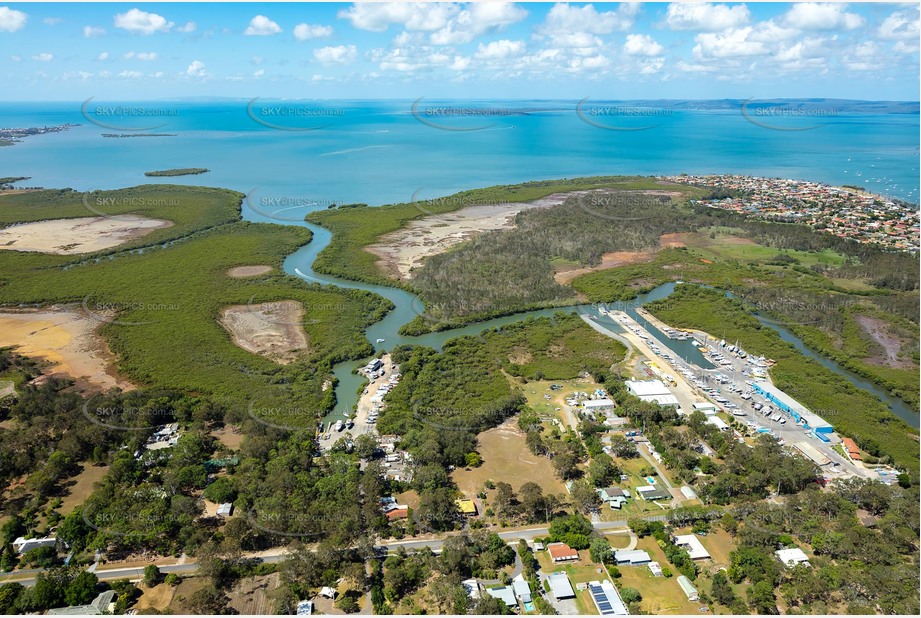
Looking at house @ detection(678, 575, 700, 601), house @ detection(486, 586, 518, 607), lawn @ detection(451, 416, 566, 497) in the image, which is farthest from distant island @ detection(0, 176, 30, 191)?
house @ detection(678, 575, 700, 601)

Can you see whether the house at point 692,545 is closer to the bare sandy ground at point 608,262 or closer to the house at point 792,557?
the house at point 792,557

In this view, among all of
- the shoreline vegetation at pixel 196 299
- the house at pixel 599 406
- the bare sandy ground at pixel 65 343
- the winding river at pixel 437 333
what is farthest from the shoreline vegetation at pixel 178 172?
the house at pixel 599 406

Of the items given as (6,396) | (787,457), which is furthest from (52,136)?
(787,457)

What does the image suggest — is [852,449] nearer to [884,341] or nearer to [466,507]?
[884,341]

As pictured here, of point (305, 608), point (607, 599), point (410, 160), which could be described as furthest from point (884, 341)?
point (410, 160)

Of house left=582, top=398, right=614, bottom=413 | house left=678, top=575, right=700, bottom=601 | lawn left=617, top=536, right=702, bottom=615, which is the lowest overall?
lawn left=617, top=536, right=702, bottom=615

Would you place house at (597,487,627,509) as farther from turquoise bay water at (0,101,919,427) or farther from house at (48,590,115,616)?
house at (48,590,115,616)

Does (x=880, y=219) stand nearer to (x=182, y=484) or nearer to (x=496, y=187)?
(x=496, y=187)
